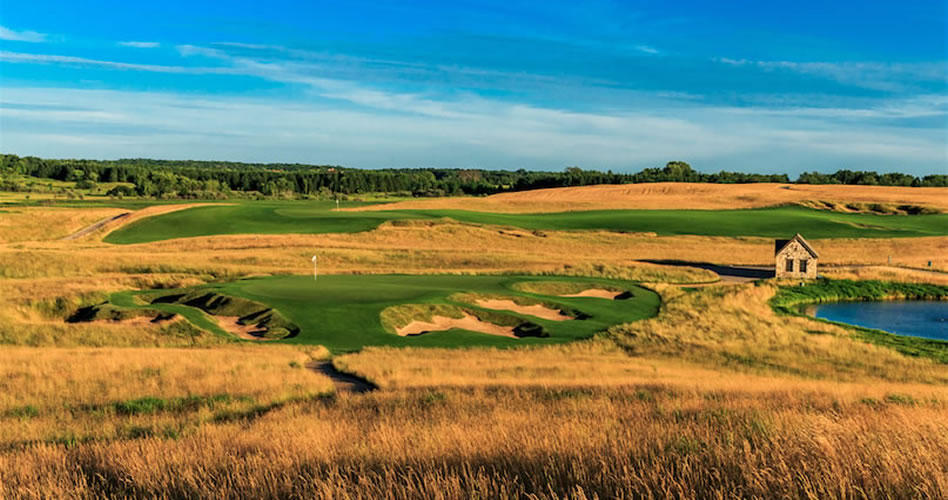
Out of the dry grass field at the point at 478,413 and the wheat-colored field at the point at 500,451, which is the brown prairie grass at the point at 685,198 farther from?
the wheat-colored field at the point at 500,451

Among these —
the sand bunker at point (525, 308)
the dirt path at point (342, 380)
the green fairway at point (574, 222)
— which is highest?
the green fairway at point (574, 222)

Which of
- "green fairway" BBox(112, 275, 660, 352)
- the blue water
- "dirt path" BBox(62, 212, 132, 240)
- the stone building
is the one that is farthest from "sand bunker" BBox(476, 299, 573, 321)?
"dirt path" BBox(62, 212, 132, 240)

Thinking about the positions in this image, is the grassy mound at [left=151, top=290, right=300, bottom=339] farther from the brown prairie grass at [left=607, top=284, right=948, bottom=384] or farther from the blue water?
the blue water

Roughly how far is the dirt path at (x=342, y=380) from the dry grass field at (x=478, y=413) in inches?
12.4

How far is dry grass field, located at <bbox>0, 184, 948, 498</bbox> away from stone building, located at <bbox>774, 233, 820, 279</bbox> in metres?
12.1

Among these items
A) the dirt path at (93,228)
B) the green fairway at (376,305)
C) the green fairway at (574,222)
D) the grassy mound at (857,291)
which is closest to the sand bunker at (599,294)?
the green fairway at (376,305)

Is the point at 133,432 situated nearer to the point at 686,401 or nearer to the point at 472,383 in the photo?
the point at 472,383

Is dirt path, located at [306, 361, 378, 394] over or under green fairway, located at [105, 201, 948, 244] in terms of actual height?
under

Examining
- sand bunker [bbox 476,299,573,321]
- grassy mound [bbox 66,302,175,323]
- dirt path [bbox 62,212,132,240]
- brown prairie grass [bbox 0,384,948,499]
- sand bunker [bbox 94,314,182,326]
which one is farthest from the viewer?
dirt path [bbox 62,212,132,240]

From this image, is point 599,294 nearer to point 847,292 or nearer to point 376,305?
point 376,305

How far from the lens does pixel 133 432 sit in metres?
11.6

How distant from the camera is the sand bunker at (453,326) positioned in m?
29.8

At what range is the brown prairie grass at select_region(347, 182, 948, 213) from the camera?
357ft

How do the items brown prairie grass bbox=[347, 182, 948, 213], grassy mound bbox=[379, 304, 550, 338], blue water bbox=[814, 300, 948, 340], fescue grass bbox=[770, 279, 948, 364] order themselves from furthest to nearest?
1. brown prairie grass bbox=[347, 182, 948, 213]
2. fescue grass bbox=[770, 279, 948, 364]
3. blue water bbox=[814, 300, 948, 340]
4. grassy mound bbox=[379, 304, 550, 338]
